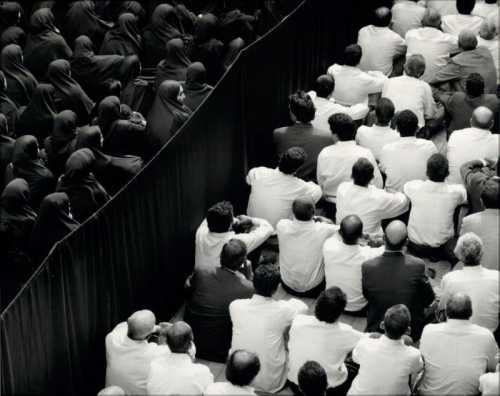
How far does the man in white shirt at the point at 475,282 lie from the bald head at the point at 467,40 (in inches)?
130

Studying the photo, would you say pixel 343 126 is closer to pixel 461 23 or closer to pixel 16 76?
pixel 461 23

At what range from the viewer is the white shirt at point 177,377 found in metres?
6.73

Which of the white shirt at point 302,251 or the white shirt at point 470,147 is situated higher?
the white shirt at point 470,147

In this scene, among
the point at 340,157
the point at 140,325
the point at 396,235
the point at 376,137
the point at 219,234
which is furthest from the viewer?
the point at 376,137

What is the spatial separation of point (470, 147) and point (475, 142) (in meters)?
0.06

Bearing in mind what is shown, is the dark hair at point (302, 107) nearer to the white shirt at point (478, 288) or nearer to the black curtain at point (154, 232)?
the black curtain at point (154, 232)

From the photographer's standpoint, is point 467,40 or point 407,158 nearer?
point 407,158

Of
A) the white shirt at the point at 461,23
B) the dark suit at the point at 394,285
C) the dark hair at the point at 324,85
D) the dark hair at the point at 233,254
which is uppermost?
the white shirt at the point at 461,23

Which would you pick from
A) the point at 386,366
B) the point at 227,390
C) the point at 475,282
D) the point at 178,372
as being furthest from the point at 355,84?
the point at 227,390

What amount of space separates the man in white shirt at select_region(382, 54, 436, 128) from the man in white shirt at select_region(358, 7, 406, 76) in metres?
0.96

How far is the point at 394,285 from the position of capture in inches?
295

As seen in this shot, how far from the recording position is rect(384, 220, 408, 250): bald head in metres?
7.39

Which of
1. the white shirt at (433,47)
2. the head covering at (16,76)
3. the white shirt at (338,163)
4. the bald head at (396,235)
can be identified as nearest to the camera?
the bald head at (396,235)

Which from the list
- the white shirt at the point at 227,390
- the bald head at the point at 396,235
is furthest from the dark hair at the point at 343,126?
the white shirt at the point at 227,390
